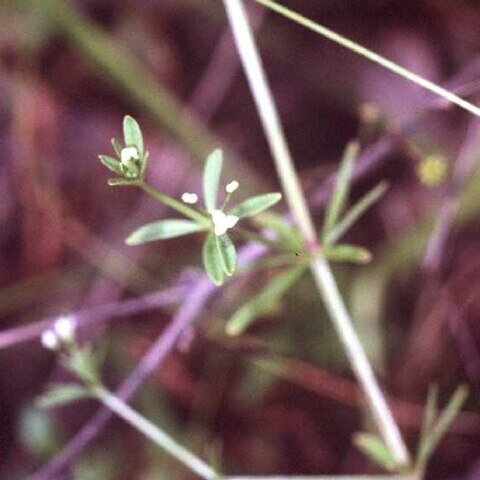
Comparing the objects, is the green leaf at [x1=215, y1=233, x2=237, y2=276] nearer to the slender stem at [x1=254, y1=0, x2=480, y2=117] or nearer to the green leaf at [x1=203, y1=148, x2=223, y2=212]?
the green leaf at [x1=203, y1=148, x2=223, y2=212]

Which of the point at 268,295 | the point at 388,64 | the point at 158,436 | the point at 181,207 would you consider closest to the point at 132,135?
the point at 181,207

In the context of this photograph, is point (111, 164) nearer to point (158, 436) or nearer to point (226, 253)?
point (226, 253)

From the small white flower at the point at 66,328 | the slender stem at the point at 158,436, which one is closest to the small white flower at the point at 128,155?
the small white flower at the point at 66,328

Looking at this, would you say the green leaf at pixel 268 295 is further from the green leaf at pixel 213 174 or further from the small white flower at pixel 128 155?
the small white flower at pixel 128 155


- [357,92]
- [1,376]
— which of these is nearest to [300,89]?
[357,92]

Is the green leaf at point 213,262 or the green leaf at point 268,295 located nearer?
the green leaf at point 213,262

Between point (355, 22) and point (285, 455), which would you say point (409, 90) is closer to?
point (355, 22)

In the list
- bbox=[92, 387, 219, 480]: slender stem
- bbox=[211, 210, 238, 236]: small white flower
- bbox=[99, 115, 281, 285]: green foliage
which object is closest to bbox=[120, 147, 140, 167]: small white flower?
bbox=[99, 115, 281, 285]: green foliage
